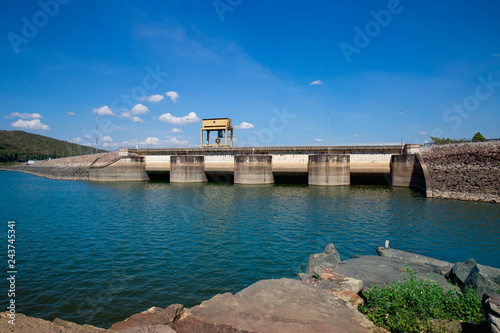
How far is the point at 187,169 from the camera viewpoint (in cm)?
5109

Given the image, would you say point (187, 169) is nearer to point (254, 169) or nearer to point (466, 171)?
point (254, 169)

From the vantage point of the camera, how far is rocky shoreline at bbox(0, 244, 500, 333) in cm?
640

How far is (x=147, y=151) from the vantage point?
61469 mm

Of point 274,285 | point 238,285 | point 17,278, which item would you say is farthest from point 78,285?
point 274,285

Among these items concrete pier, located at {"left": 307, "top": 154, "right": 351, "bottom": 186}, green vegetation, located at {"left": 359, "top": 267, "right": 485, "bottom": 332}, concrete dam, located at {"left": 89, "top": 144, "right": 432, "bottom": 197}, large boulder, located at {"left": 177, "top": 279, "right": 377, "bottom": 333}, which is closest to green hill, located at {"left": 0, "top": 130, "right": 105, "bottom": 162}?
concrete dam, located at {"left": 89, "top": 144, "right": 432, "bottom": 197}

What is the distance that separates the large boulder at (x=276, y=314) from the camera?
6418mm

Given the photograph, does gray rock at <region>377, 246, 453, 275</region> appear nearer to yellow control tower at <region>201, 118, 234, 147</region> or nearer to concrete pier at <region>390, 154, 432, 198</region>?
concrete pier at <region>390, 154, 432, 198</region>

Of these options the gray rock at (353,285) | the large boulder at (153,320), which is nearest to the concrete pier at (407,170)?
the gray rock at (353,285)

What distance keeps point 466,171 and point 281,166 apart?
25460mm

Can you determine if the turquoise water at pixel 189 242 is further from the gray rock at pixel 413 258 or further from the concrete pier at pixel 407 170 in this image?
the concrete pier at pixel 407 170

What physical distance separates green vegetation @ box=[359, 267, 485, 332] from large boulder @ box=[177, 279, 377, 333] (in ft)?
1.60

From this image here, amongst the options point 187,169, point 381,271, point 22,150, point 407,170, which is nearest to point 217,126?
point 187,169

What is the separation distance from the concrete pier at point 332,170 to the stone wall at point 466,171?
11.0m

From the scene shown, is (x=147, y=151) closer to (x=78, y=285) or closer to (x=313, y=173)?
(x=313, y=173)
